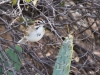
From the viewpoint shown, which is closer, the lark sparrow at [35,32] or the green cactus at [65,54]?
the green cactus at [65,54]

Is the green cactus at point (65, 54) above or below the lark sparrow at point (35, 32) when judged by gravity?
below

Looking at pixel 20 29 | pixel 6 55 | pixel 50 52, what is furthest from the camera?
pixel 50 52

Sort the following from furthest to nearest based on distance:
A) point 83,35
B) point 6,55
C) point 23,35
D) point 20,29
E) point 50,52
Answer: point 83,35 → point 50,52 → point 20,29 → point 23,35 → point 6,55

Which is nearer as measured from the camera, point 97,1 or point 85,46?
point 97,1

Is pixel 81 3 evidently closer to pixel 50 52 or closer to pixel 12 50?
pixel 50 52

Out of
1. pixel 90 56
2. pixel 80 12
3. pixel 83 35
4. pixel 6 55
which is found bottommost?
pixel 6 55

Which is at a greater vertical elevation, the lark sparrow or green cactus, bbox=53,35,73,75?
the lark sparrow

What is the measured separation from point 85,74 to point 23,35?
3.87ft

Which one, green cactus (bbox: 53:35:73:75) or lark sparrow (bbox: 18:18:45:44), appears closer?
green cactus (bbox: 53:35:73:75)

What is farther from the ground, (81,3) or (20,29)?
(81,3)

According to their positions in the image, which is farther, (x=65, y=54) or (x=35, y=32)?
(x=35, y=32)

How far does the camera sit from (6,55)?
9.02 feet

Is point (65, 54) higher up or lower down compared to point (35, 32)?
lower down

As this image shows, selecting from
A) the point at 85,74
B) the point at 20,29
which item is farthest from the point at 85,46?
the point at 20,29
